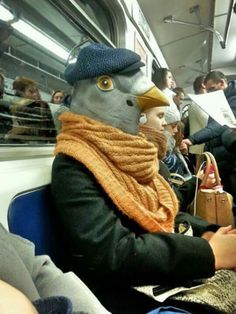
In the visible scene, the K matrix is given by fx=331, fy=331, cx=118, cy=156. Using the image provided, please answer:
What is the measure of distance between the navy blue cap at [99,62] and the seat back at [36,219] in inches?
14.9

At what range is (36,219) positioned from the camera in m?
0.94

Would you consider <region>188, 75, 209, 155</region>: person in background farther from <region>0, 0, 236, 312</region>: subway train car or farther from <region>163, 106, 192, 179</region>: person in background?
<region>0, 0, 236, 312</region>: subway train car

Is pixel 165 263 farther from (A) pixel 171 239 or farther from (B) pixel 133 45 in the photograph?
(B) pixel 133 45

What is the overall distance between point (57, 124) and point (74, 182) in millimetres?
768

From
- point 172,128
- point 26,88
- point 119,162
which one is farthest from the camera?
point 172,128

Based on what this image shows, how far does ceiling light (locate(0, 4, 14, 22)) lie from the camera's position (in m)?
1.35

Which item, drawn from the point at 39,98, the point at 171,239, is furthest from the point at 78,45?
the point at 171,239

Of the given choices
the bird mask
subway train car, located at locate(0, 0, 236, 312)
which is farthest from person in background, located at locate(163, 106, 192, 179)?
the bird mask

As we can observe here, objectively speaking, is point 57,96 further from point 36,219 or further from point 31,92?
point 36,219

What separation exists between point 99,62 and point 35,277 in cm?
66

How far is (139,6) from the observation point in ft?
12.1

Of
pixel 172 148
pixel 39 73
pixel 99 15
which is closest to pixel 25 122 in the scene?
pixel 39 73

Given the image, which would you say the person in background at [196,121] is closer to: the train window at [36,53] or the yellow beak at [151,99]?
the train window at [36,53]

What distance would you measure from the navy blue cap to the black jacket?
181cm
